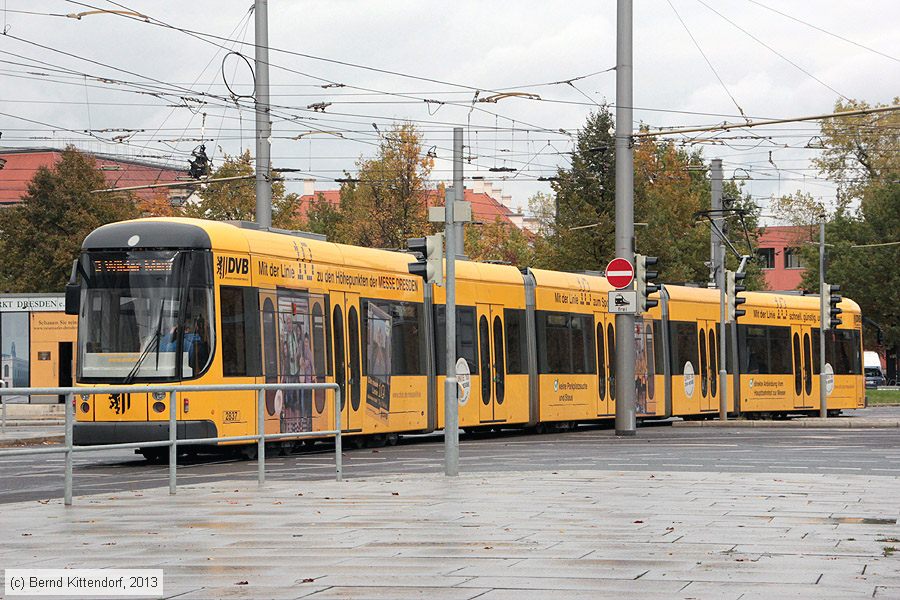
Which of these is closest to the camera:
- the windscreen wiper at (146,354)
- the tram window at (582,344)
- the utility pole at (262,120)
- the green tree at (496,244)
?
the windscreen wiper at (146,354)

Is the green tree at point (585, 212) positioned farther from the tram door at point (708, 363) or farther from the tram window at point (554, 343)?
the tram window at point (554, 343)

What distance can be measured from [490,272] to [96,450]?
16992 millimetres

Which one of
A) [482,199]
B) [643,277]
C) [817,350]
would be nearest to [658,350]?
[643,277]

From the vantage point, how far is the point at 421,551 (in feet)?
34.5

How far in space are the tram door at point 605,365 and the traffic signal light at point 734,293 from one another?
436 centimetres

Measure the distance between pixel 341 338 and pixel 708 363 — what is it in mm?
16733

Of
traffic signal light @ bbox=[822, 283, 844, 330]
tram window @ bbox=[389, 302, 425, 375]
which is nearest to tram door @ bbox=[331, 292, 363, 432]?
tram window @ bbox=[389, 302, 425, 375]

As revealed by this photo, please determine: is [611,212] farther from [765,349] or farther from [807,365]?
[765,349]

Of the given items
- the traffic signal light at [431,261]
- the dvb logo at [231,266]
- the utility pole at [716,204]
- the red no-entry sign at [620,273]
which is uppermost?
the utility pole at [716,204]

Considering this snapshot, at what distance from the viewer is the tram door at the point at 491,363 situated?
1205 inches

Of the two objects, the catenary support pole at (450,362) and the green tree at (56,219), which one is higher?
the green tree at (56,219)

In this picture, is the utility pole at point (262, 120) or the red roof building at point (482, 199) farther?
the red roof building at point (482, 199)

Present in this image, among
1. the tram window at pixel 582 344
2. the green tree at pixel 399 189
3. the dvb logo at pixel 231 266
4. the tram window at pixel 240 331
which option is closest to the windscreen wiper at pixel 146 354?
the tram window at pixel 240 331

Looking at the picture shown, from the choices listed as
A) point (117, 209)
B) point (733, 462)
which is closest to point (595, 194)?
point (117, 209)
